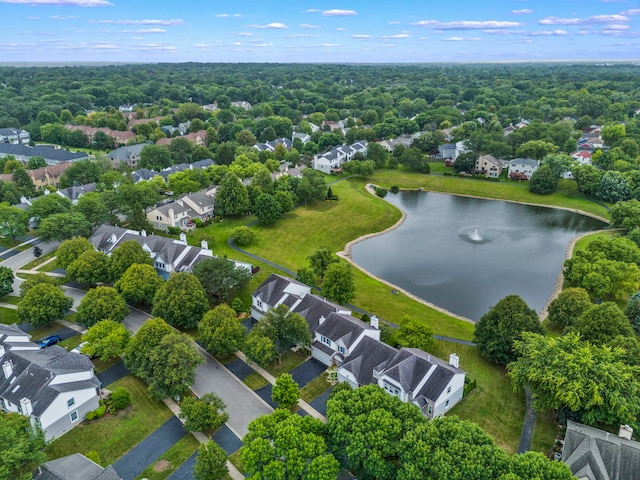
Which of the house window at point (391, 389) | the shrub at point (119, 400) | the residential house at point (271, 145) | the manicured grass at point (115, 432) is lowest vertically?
the manicured grass at point (115, 432)

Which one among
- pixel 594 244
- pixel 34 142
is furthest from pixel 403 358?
pixel 34 142

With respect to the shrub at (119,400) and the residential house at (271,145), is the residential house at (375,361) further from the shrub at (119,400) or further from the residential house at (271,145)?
the residential house at (271,145)

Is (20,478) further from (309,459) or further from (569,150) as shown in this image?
(569,150)

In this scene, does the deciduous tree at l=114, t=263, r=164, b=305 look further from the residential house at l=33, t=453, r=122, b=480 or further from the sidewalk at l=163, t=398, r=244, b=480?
the residential house at l=33, t=453, r=122, b=480

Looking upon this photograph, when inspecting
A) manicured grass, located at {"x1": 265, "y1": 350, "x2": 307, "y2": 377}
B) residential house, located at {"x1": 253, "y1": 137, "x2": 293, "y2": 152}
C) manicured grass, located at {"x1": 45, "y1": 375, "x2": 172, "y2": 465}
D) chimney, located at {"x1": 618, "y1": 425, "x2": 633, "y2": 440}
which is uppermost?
residential house, located at {"x1": 253, "y1": 137, "x2": 293, "y2": 152}

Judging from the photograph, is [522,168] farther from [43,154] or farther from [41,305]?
[43,154]

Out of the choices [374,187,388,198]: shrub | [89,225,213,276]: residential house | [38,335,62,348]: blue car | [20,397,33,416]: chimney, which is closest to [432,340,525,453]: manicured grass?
[89,225,213,276]: residential house

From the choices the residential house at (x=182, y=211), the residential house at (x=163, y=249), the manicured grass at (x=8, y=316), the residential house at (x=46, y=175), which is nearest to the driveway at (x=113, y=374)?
the manicured grass at (x=8, y=316)
